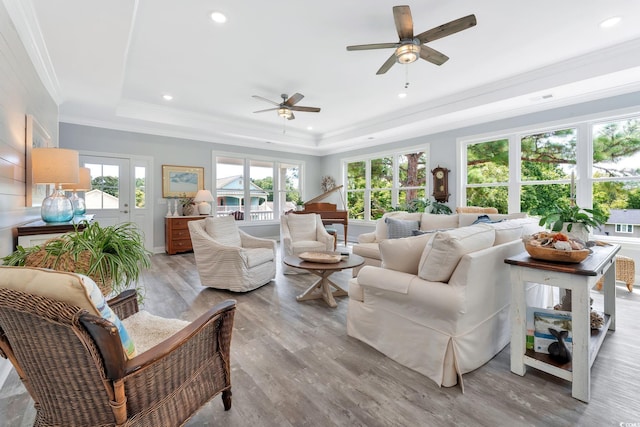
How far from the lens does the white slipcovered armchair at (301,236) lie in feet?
14.1

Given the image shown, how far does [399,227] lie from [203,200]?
4225 mm

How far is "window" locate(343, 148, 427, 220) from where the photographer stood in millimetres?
6648

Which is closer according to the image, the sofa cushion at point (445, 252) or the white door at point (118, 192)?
the sofa cushion at point (445, 252)

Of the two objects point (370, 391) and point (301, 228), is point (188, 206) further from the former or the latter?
point (370, 391)

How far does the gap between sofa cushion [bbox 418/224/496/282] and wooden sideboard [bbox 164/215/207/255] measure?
522 cm

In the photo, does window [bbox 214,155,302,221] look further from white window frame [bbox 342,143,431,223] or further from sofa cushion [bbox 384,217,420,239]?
sofa cushion [bbox 384,217,420,239]

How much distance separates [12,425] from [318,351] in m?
1.68

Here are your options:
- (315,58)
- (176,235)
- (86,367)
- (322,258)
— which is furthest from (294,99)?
(86,367)

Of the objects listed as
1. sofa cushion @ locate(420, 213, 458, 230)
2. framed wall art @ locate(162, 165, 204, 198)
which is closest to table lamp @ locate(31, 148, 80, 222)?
framed wall art @ locate(162, 165, 204, 198)

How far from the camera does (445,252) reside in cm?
180

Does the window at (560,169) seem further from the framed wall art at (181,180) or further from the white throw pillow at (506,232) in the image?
the framed wall art at (181,180)

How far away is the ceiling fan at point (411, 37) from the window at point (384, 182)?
12.4 feet

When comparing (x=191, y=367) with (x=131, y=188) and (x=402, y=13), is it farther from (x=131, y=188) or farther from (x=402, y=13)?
(x=131, y=188)

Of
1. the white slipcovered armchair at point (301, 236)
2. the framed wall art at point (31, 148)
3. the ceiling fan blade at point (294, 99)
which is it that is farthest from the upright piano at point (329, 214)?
the framed wall art at point (31, 148)
